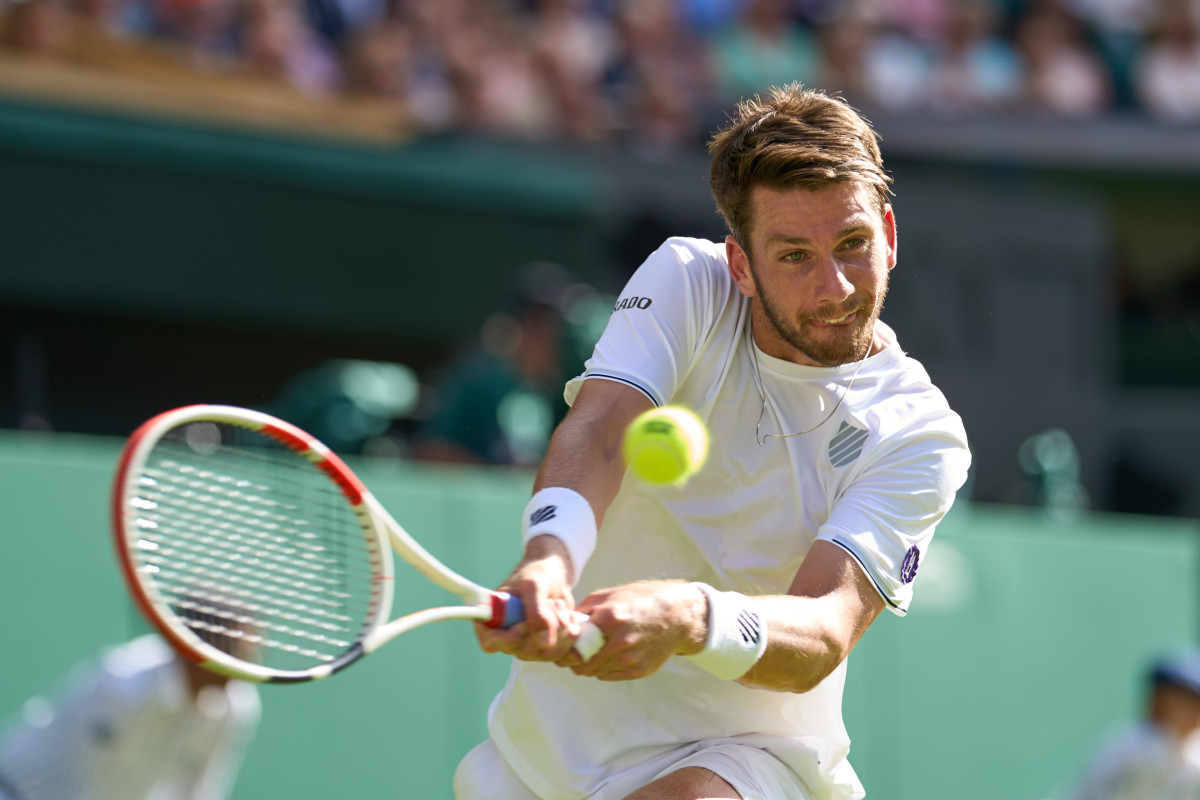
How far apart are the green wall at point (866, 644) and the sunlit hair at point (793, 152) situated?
3.79m

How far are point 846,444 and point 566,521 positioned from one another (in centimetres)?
64

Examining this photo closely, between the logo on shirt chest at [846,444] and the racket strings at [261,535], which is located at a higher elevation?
the logo on shirt chest at [846,444]

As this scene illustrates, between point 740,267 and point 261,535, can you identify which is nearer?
point 740,267

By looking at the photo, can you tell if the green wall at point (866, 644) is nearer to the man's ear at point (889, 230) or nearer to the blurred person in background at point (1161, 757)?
the blurred person in background at point (1161, 757)

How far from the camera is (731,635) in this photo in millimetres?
2689

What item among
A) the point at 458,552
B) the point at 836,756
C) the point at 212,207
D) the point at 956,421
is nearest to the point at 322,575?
the point at 836,756

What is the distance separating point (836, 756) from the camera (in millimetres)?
3184

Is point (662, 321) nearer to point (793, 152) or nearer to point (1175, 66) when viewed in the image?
point (793, 152)

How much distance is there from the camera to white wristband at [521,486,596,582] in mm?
2754

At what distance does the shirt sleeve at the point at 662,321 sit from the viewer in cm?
301

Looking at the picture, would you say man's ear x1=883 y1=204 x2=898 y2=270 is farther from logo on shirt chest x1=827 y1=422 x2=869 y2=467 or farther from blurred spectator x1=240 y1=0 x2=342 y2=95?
blurred spectator x1=240 y1=0 x2=342 y2=95

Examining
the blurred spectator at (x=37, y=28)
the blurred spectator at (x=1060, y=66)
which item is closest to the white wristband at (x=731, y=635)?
the blurred spectator at (x=37, y=28)

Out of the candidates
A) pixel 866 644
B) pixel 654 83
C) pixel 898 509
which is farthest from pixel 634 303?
pixel 654 83

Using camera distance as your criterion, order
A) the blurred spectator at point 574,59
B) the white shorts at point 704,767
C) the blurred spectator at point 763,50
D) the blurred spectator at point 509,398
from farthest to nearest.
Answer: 1. the blurred spectator at point 763,50
2. the blurred spectator at point 574,59
3. the blurred spectator at point 509,398
4. the white shorts at point 704,767
